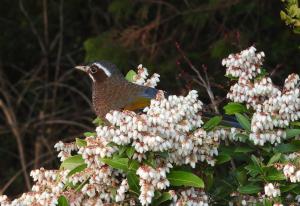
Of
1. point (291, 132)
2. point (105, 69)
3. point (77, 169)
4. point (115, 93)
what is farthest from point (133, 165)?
point (105, 69)

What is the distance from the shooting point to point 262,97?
4098mm

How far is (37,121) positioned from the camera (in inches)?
352

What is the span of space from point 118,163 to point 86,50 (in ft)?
13.6

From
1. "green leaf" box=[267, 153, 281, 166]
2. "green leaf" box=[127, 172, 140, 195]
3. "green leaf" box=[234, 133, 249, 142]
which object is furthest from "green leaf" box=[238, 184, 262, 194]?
"green leaf" box=[127, 172, 140, 195]

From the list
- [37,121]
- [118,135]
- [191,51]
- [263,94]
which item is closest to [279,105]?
[263,94]

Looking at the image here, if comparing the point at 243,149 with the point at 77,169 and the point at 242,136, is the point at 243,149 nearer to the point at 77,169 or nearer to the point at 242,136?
the point at 242,136

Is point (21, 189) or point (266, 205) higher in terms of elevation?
point (21, 189)

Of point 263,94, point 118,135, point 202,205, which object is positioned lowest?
point 202,205

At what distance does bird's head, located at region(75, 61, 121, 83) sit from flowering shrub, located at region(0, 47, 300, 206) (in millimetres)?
1080

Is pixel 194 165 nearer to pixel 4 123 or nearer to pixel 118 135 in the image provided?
pixel 118 135

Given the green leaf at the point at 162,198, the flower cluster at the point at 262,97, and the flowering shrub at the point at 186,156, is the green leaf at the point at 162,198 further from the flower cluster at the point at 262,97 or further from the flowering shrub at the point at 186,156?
the flower cluster at the point at 262,97

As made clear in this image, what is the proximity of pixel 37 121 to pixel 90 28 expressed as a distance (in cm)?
169

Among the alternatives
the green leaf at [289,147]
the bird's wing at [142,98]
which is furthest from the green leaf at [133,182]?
the bird's wing at [142,98]

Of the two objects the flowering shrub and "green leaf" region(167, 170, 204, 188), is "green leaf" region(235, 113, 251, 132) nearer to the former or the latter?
the flowering shrub
